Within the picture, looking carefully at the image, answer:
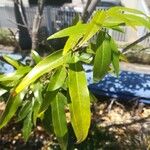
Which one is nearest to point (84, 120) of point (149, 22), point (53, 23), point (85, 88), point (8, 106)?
point (85, 88)

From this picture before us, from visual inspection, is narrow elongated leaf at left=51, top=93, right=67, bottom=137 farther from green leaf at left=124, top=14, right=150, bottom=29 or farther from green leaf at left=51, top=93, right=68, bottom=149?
green leaf at left=124, top=14, right=150, bottom=29

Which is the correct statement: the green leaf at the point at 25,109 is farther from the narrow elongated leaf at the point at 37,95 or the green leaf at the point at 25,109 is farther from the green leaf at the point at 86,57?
the green leaf at the point at 86,57

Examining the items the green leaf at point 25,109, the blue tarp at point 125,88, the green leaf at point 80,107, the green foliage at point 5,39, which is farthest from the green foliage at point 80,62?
the green foliage at point 5,39

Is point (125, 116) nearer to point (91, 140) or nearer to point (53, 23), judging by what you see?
point (91, 140)

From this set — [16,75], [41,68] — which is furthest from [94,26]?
[16,75]

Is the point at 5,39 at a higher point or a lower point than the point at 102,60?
lower

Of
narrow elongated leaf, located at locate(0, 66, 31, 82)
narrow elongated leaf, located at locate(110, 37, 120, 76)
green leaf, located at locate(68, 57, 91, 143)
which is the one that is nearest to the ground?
narrow elongated leaf, located at locate(0, 66, 31, 82)

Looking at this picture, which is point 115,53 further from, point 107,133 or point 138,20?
point 107,133
